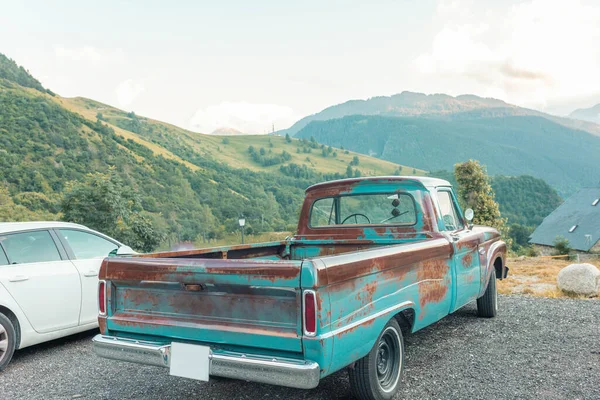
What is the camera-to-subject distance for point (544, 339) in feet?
16.9

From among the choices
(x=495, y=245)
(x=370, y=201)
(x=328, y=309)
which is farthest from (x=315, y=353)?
(x=495, y=245)

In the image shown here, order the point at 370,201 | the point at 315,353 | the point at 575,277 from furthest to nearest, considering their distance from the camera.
→ 1. the point at 575,277
2. the point at 370,201
3. the point at 315,353

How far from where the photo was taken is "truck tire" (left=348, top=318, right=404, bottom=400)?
3.20 m

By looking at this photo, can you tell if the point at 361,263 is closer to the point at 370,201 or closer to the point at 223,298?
the point at 223,298

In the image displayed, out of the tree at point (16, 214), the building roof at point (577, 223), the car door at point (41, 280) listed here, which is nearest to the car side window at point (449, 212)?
the car door at point (41, 280)

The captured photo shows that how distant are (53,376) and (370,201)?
3.55m

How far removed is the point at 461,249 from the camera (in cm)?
480

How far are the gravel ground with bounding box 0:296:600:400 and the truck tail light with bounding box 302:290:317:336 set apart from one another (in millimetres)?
1179

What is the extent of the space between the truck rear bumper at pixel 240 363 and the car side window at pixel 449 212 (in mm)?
2866

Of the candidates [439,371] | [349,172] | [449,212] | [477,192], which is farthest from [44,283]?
[349,172]

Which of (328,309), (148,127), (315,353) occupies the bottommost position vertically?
(315,353)

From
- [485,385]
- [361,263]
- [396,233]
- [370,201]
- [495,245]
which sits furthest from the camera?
[495,245]

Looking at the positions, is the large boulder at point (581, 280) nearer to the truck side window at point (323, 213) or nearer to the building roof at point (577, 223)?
the truck side window at point (323, 213)

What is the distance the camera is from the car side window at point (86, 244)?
5.38 meters
